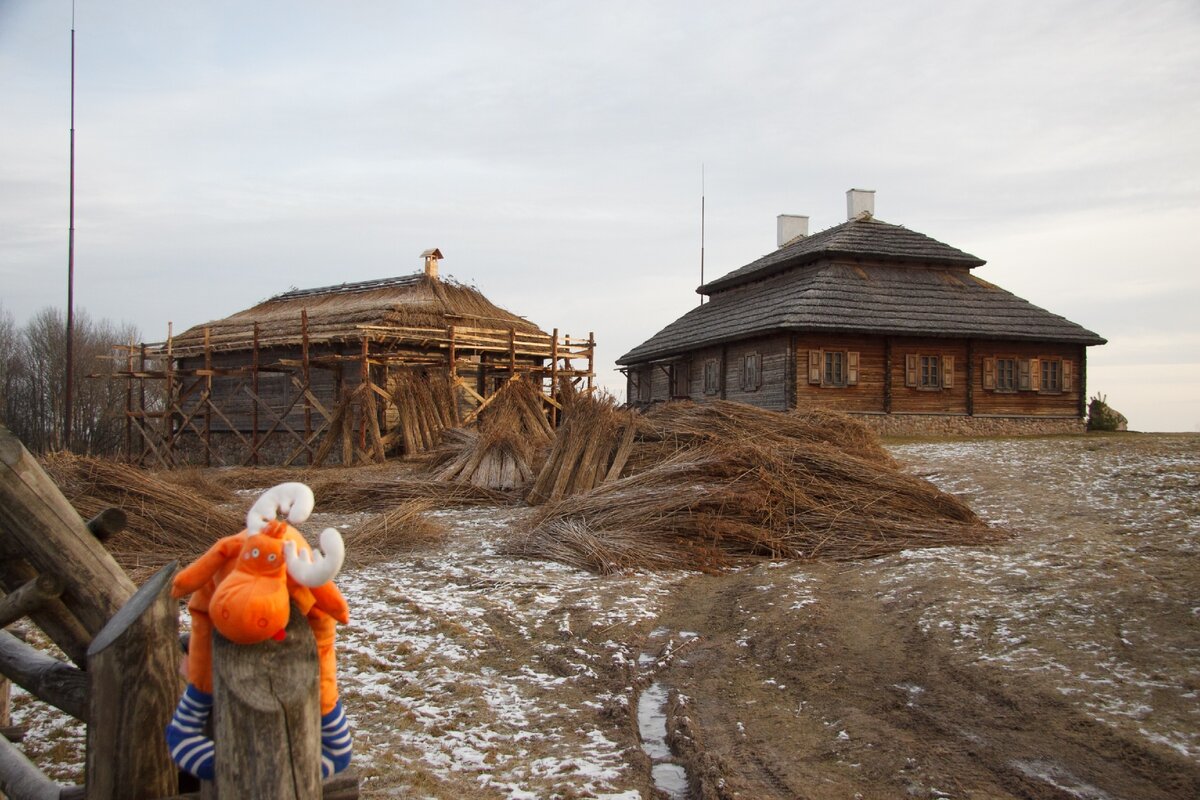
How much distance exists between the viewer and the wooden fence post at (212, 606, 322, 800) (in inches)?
97.4

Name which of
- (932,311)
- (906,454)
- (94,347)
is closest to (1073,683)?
(906,454)

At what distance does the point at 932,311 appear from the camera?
84.6 ft

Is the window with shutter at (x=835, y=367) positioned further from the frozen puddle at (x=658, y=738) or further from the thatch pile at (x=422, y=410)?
the frozen puddle at (x=658, y=738)

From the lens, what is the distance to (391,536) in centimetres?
1082

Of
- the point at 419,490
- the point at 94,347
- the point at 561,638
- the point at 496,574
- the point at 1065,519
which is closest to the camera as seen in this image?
the point at 561,638

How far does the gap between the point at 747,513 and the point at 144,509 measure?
6.68 meters

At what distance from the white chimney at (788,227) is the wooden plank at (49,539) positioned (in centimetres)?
3299

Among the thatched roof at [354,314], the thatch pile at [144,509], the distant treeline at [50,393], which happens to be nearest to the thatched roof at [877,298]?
the thatched roof at [354,314]

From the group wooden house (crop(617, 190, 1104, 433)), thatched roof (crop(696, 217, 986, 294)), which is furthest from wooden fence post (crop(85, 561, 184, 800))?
thatched roof (crop(696, 217, 986, 294))

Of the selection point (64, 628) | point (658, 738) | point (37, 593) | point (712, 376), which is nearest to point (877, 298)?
point (712, 376)

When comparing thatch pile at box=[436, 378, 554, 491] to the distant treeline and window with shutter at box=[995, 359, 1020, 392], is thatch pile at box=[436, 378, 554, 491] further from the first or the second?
the distant treeline

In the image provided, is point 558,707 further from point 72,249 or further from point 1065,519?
point 72,249

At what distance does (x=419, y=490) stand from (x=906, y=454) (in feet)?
31.5

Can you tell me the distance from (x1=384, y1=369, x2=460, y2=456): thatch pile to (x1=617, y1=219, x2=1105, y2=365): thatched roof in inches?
354
